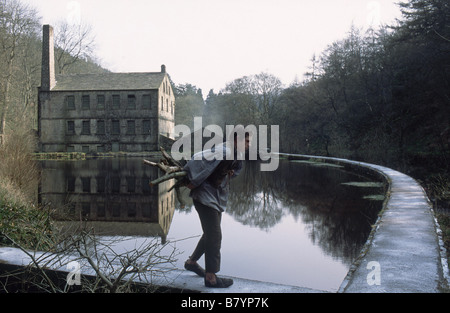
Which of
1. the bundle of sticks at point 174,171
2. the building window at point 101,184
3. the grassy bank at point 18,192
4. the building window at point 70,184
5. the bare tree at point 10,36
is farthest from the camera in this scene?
the bare tree at point 10,36

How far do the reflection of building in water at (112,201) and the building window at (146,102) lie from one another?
1898 cm

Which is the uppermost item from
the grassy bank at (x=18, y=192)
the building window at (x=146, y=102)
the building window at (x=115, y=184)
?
the building window at (x=146, y=102)

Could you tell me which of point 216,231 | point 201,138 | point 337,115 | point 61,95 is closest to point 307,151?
point 337,115

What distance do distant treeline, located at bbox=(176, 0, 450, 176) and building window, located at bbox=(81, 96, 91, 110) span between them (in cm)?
1659

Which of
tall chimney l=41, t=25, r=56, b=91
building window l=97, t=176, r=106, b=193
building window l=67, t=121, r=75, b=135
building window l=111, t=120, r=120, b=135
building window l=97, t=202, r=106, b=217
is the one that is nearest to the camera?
building window l=97, t=202, r=106, b=217

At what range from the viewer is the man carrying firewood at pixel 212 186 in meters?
3.98

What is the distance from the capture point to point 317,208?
1142 cm

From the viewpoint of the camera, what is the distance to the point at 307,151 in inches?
1566

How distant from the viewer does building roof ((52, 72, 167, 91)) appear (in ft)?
125

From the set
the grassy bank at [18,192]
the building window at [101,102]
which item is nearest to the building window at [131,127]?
the building window at [101,102]

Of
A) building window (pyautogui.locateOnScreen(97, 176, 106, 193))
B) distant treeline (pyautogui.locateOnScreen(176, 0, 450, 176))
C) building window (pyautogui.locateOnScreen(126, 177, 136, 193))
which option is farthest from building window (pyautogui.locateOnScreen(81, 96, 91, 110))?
building window (pyautogui.locateOnScreen(126, 177, 136, 193))

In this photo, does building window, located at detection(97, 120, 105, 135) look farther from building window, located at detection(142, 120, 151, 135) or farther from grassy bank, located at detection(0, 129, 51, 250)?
grassy bank, located at detection(0, 129, 51, 250)

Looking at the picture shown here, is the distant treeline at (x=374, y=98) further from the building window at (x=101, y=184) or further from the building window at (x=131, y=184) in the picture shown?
the building window at (x=101, y=184)

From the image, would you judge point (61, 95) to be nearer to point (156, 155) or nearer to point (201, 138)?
point (156, 155)
